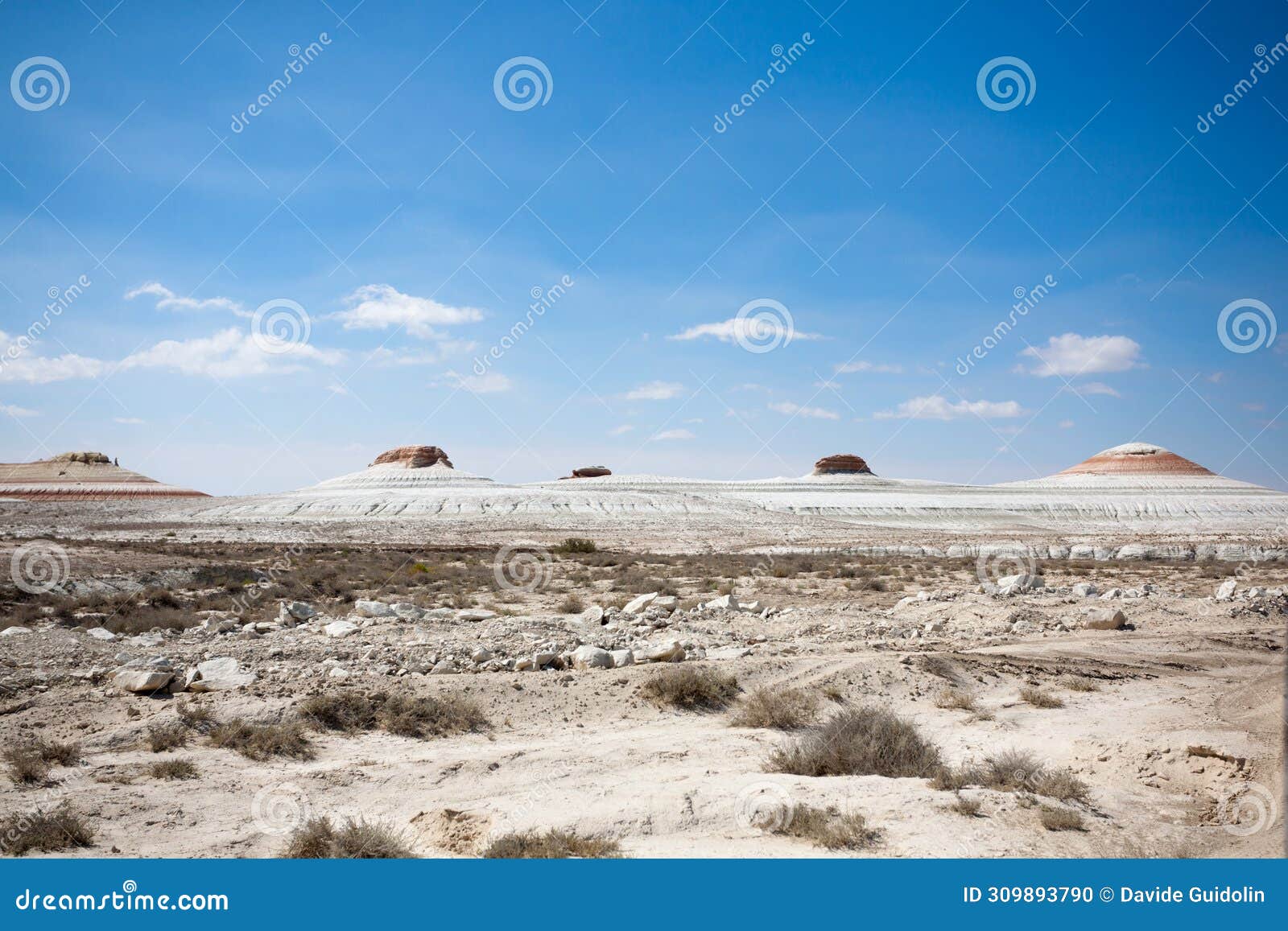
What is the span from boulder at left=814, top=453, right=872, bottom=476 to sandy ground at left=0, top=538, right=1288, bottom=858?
121389mm

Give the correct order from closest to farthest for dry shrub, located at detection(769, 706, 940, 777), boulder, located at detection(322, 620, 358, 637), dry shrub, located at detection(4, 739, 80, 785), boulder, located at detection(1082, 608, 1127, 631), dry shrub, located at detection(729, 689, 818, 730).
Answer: dry shrub, located at detection(4, 739, 80, 785), dry shrub, located at detection(769, 706, 940, 777), dry shrub, located at detection(729, 689, 818, 730), boulder, located at detection(322, 620, 358, 637), boulder, located at detection(1082, 608, 1127, 631)

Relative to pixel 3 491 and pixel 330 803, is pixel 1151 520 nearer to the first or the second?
pixel 330 803

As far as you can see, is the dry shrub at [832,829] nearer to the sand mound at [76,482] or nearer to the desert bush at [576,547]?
the desert bush at [576,547]

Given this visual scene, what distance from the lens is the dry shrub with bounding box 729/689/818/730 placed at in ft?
28.8

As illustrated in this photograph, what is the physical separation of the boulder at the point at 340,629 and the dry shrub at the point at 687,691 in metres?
5.52

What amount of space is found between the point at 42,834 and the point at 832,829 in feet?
19.1

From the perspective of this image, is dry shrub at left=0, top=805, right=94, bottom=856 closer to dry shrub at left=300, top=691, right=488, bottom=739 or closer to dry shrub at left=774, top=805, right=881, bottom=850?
dry shrub at left=300, top=691, right=488, bottom=739

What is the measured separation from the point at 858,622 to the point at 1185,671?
501 cm

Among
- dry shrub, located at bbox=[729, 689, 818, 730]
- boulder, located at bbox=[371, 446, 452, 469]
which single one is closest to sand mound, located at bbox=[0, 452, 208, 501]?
boulder, located at bbox=[371, 446, 452, 469]

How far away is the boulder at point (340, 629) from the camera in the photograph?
12.4 meters

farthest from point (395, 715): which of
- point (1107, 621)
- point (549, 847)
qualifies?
point (1107, 621)

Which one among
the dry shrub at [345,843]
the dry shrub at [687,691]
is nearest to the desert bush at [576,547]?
the dry shrub at [687,691]

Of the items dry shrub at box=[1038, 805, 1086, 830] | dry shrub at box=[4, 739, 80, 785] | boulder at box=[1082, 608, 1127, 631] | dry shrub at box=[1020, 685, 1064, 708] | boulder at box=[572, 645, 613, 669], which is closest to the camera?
dry shrub at box=[1038, 805, 1086, 830]

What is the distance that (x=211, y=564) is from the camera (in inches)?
944
